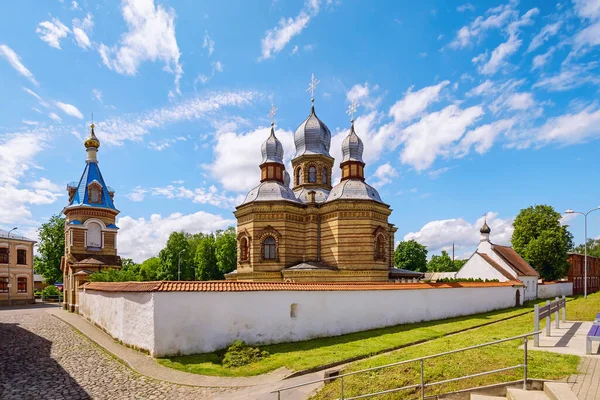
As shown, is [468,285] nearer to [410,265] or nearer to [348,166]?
[348,166]

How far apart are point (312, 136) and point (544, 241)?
26.8 metres

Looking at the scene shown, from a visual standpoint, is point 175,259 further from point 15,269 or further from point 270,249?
point 270,249

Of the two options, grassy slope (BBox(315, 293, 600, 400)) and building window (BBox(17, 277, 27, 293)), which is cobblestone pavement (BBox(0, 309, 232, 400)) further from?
building window (BBox(17, 277, 27, 293))

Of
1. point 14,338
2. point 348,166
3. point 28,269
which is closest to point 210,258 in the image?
point 28,269

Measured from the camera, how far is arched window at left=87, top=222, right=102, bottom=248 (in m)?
31.5

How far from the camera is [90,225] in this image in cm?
3167

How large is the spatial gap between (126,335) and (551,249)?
1569 inches

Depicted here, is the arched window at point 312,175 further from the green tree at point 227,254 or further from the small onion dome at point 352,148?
the green tree at point 227,254

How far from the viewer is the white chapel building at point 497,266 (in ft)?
97.9

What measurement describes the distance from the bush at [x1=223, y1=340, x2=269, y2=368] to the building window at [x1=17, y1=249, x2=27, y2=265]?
3710cm

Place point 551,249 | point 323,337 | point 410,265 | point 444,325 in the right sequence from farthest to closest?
point 410,265 → point 551,249 → point 444,325 → point 323,337

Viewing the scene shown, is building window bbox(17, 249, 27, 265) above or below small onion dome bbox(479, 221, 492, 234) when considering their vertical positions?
below

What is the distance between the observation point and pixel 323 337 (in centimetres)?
1518

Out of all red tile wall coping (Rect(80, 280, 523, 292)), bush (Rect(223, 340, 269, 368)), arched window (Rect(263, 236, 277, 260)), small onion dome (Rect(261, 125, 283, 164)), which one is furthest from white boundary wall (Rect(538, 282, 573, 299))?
bush (Rect(223, 340, 269, 368))
